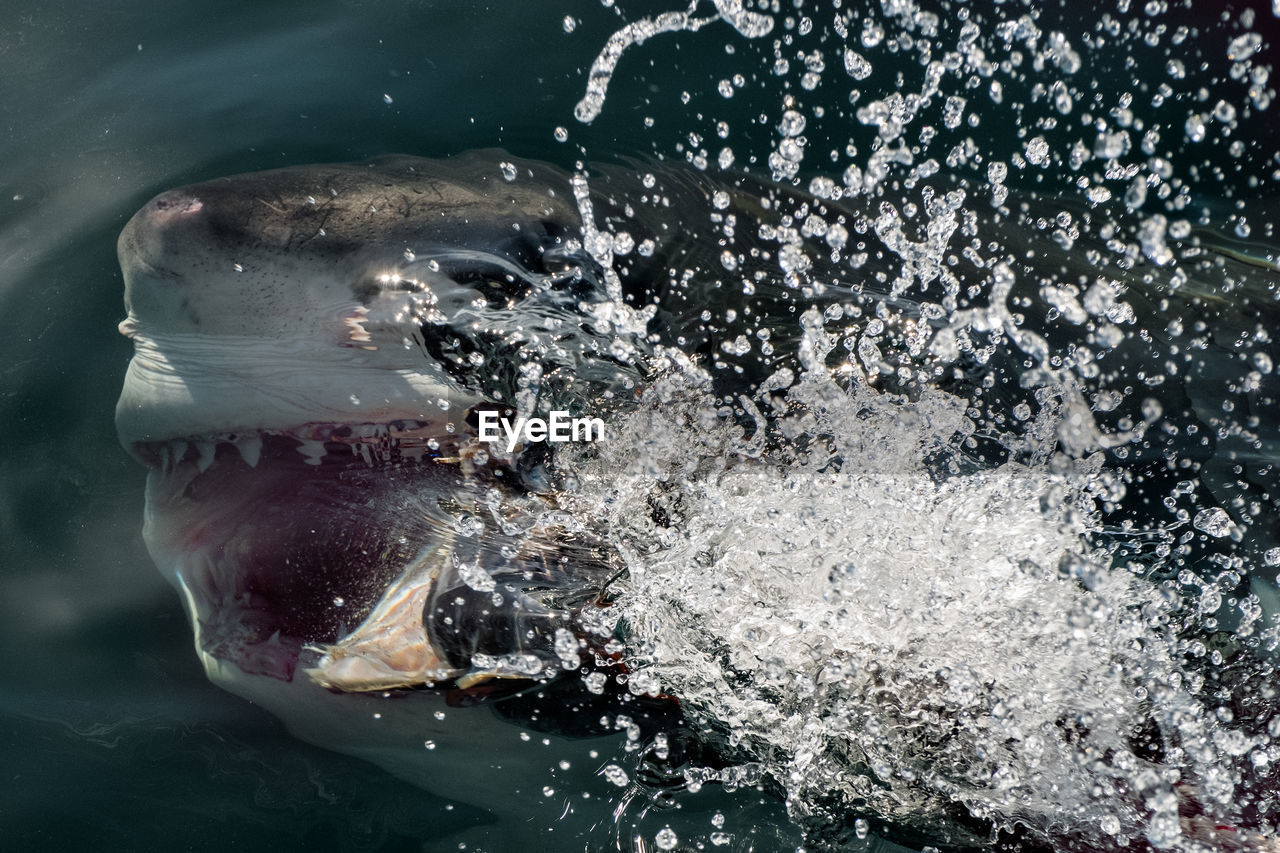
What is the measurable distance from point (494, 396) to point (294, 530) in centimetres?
42

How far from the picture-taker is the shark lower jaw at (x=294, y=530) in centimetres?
187

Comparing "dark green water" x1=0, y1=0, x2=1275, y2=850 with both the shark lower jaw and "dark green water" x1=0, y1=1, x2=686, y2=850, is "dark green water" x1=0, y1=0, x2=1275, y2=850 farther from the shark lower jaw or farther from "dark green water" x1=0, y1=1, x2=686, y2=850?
the shark lower jaw

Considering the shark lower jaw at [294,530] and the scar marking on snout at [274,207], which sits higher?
the scar marking on snout at [274,207]

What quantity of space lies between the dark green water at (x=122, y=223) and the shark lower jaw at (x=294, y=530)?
245mm

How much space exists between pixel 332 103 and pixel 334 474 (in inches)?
57.5

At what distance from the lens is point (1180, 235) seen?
2.93 m

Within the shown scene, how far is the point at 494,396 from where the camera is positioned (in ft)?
6.66

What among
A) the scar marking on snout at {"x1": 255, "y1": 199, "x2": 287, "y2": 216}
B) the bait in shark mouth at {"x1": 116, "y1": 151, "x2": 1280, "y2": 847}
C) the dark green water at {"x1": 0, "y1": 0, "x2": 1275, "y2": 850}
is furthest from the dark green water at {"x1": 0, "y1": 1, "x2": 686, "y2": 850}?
the scar marking on snout at {"x1": 255, "y1": 199, "x2": 287, "y2": 216}

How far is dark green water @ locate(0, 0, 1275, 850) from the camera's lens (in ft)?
6.84

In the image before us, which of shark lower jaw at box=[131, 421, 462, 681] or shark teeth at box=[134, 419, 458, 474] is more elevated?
shark teeth at box=[134, 419, 458, 474]

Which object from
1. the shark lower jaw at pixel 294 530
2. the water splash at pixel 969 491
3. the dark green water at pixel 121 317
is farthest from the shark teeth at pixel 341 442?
the dark green water at pixel 121 317

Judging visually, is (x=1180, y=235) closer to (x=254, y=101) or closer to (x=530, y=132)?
(x=530, y=132)

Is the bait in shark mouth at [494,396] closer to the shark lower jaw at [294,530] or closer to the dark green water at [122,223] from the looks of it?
the shark lower jaw at [294,530]

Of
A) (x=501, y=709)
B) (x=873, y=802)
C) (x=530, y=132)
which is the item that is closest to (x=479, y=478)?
(x=501, y=709)
